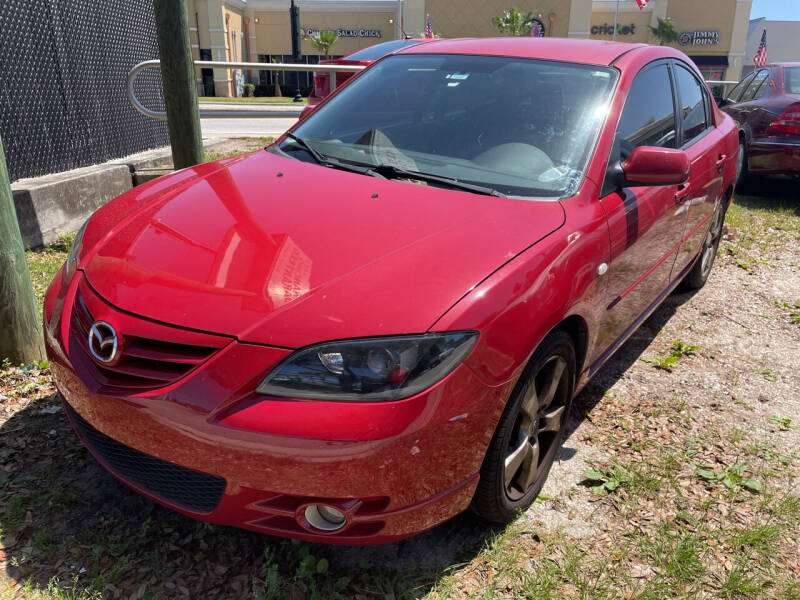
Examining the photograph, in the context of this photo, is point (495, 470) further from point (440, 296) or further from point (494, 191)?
point (494, 191)

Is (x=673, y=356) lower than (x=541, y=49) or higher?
lower

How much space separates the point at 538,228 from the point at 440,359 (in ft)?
2.42

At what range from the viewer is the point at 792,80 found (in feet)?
25.5

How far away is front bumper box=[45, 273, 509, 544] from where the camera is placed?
1.73 m

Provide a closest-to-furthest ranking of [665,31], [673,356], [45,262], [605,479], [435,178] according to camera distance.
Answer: [435,178] → [605,479] → [673,356] → [45,262] → [665,31]

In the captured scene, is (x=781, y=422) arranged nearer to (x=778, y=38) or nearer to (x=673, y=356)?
(x=673, y=356)

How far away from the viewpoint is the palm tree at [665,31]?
52.7m

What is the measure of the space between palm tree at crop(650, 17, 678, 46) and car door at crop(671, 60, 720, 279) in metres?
56.3

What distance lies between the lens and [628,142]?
298cm

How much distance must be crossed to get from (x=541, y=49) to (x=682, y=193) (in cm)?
109

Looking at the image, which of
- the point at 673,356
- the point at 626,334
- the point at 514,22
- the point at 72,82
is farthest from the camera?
the point at 514,22

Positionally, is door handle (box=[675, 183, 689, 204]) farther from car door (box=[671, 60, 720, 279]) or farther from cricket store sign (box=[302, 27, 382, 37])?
cricket store sign (box=[302, 27, 382, 37])

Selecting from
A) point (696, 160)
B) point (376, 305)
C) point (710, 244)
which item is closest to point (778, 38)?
point (710, 244)

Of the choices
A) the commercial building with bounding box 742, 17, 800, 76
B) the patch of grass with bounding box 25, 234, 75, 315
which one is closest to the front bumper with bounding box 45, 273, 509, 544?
the patch of grass with bounding box 25, 234, 75, 315
